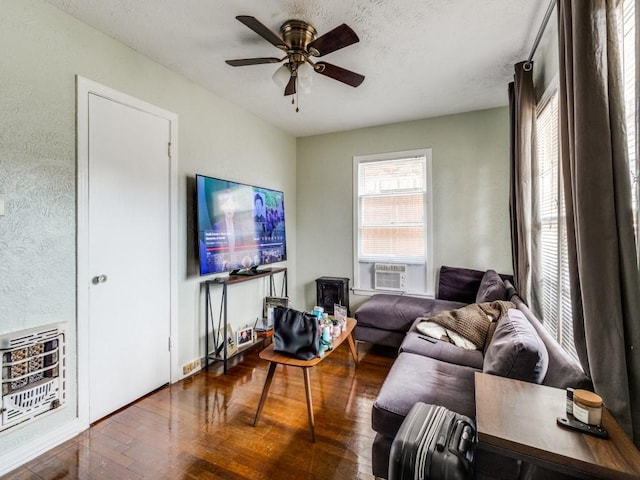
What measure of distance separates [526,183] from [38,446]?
3.79 meters

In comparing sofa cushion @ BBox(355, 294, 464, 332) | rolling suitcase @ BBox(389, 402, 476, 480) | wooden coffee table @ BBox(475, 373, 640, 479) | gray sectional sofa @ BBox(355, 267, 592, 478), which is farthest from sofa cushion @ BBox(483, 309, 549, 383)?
sofa cushion @ BBox(355, 294, 464, 332)

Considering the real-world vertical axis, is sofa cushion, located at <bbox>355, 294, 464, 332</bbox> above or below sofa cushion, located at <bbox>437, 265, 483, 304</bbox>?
below

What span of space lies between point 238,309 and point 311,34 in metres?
→ 2.70

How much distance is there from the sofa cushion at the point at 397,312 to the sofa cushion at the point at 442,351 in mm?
599

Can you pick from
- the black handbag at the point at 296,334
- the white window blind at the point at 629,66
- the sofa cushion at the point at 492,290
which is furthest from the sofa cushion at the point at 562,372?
the black handbag at the point at 296,334

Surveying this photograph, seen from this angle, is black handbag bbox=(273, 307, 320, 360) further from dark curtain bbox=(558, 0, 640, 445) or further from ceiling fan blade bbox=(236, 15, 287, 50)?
ceiling fan blade bbox=(236, 15, 287, 50)

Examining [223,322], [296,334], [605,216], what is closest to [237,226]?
[223,322]

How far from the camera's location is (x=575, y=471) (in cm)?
89

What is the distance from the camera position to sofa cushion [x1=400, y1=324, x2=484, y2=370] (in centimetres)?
212

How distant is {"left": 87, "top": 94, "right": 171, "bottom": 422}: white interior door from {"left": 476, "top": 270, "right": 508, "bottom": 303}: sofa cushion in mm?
2849

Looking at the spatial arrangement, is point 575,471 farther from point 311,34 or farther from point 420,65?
point 420,65

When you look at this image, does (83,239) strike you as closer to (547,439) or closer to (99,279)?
(99,279)

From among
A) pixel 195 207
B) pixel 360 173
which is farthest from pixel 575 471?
pixel 360 173

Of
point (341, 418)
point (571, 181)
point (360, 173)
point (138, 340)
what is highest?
point (360, 173)
